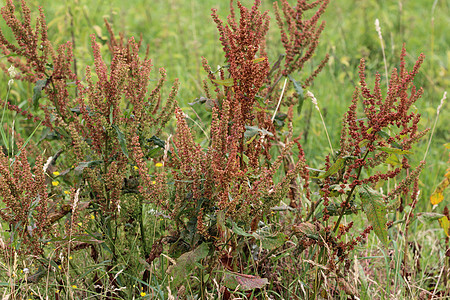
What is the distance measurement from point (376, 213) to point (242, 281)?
0.54m

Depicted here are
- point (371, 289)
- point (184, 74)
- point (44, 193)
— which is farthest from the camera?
point (184, 74)

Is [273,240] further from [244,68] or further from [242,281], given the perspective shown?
[244,68]

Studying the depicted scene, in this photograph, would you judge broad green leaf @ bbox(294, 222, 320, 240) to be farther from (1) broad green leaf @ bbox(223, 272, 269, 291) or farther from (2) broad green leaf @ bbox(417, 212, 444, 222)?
(2) broad green leaf @ bbox(417, 212, 444, 222)

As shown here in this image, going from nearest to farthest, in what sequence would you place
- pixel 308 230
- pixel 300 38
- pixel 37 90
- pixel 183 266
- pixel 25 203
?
pixel 183 266
pixel 25 203
pixel 308 230
pixel 37 90
pixel 300 38

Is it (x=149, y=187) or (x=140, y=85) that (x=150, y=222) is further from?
(x=140, y=85)

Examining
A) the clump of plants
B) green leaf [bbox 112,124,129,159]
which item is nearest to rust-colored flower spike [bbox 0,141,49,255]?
the clump of plants

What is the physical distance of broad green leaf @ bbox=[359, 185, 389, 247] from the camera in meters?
1.93

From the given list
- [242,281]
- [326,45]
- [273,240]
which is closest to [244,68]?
[273,240]

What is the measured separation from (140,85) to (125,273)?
30.0 inches

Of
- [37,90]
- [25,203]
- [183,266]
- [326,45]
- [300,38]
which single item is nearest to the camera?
[183,266]

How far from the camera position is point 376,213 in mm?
1938

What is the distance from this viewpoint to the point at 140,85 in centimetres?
221

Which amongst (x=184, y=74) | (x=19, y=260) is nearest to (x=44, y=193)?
(x=19, y=260)

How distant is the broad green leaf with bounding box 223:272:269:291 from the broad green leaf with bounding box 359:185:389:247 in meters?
0.44
